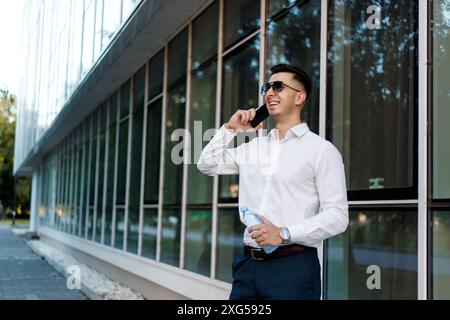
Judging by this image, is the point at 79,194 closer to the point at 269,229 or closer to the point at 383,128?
the point at 383,128

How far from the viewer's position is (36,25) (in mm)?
24922

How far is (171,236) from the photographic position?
9312mm

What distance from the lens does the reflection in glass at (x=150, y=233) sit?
10.1 m

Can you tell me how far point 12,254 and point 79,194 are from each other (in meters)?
3.30

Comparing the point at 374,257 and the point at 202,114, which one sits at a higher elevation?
the point at 202,114

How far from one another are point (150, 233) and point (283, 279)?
8.21 metres

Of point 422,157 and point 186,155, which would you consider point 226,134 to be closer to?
point 422,157

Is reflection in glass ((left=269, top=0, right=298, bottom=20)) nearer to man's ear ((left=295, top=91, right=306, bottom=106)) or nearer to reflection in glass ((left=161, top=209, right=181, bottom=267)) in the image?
reflection in glass ((left=161, top=209, right=181, bottom=267))

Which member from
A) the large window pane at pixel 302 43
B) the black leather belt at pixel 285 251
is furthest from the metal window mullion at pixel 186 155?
the black leather belt at pixel 285 251

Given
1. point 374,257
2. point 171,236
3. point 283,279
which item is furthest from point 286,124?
point 171,236

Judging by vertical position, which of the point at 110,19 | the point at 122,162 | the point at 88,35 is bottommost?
the point at 122,162

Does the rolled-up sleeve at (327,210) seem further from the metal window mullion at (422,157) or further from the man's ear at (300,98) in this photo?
the metal window mullion at (422,157)

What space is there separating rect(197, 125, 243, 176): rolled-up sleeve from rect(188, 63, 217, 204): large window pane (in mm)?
5169
